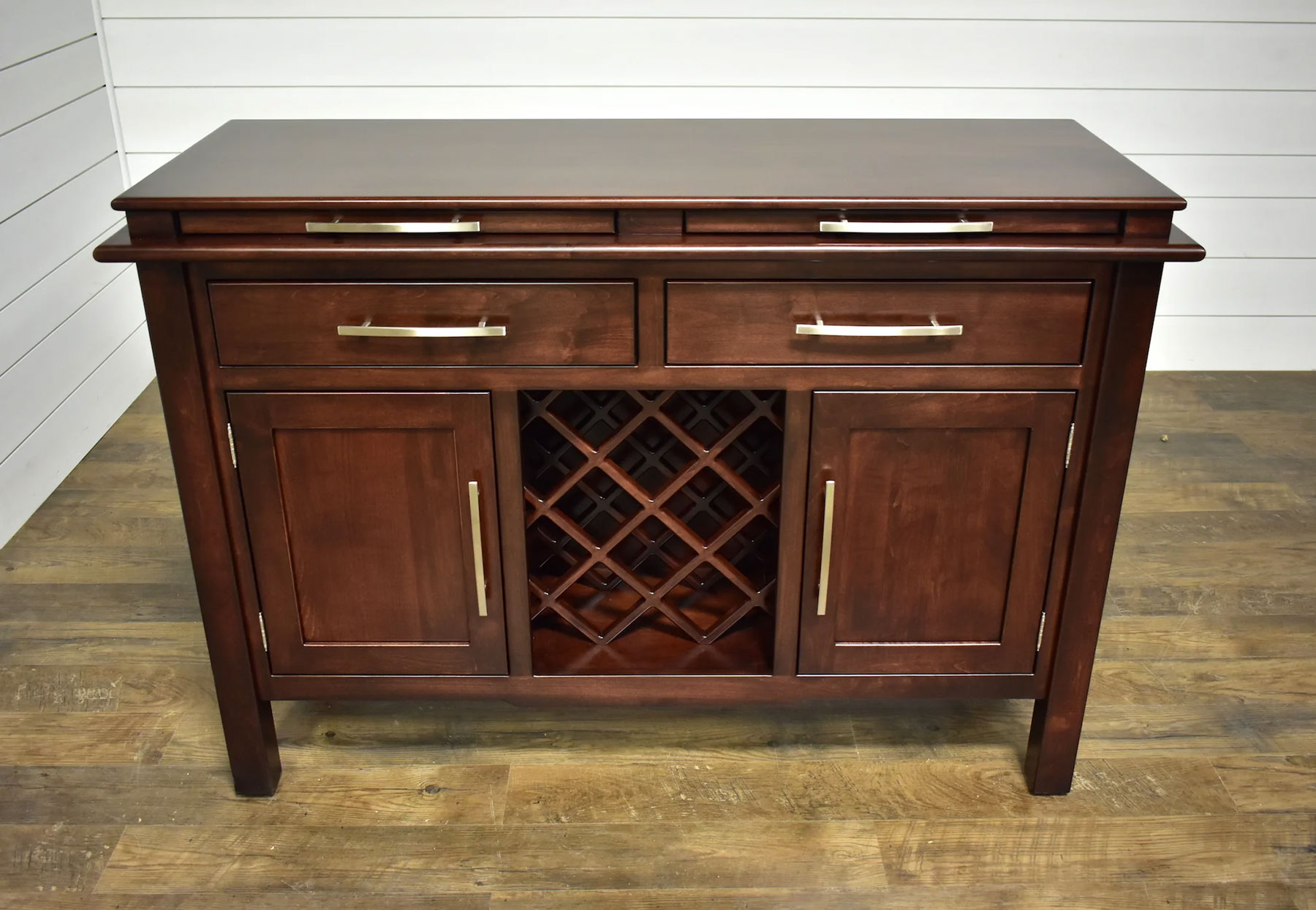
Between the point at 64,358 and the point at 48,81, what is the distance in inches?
26.3

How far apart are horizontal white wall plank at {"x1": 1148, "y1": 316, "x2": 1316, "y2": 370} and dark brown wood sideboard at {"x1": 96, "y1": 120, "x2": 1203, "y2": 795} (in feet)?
5.87

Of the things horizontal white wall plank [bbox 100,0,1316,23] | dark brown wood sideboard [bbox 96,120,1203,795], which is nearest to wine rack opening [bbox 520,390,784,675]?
dark brown wood sideboard [bbox 96,120,1203,795]

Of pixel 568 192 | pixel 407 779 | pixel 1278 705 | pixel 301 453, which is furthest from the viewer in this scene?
pixel 1278 705

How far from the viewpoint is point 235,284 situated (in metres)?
1.61

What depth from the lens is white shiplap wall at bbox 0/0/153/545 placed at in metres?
2.67

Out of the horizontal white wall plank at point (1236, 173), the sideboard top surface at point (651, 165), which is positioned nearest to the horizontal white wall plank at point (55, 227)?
the sideboard top surface at point (651, 165)

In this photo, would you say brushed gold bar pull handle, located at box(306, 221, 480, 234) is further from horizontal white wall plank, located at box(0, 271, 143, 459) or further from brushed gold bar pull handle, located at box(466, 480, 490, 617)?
horizontal white wall plank, located at box(0, 271, 143, 459)

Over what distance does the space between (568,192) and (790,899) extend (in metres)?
1.08

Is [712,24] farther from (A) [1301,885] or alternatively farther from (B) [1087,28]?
(A) [1301,885]

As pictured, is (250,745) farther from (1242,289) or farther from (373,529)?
(1242,289)

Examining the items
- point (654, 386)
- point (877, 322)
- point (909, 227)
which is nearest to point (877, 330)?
point (877, 322)

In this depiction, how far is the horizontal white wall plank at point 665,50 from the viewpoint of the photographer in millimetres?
3131

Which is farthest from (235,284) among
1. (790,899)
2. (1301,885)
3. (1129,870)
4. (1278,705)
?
(1278,705)

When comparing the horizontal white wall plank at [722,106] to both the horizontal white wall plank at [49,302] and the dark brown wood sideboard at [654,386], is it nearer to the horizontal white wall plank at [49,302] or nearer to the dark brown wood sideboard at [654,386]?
the horizontal white wall plank at [49,302]
